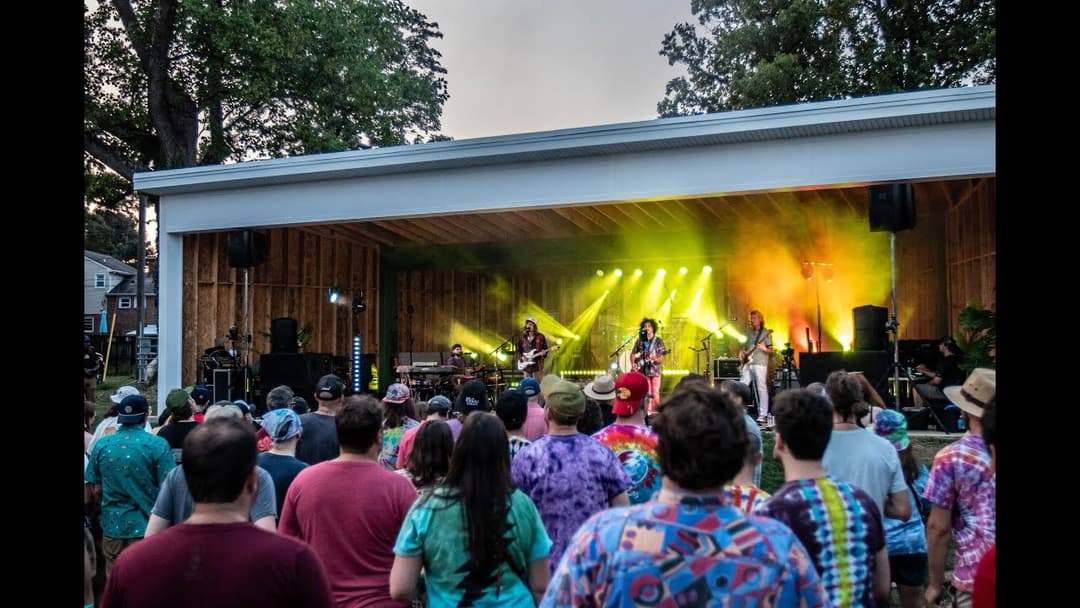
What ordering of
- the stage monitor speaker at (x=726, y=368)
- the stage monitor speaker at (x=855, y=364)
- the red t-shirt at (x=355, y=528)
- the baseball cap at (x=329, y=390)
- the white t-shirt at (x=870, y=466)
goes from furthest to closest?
the stage monitor speaker at (x=726, y=368) → the stage monitor speaker at (x=855, y=364) → the baseball cap at (x=329, y=390) → the white t-shirt at (x=870, y=466) → the red t-shirt at (x=355, y=528)

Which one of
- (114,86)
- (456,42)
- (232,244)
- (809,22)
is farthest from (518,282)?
(456,42)

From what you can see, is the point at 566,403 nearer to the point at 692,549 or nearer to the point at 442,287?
the point at 692,549

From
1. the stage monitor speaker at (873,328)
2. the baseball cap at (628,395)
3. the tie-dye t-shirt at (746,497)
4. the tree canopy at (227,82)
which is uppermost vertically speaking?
the tree canopy at (227,82)

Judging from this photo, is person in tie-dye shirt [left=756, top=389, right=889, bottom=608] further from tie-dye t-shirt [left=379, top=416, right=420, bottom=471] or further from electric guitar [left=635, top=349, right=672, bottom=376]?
electric guitar [left=635, top=349, right=672, bottom=376]

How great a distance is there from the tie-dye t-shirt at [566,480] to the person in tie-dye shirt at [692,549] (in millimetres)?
1476

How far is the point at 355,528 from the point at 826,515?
67.4 inches

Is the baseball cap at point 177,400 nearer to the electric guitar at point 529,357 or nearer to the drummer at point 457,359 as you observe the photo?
the electric guitar at point 529,357

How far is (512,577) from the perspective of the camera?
287cm

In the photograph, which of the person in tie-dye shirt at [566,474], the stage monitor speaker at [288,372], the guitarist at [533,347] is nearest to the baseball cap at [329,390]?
the person in tie-dye shirt at [566,474]

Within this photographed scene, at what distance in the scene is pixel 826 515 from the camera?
2.51 m

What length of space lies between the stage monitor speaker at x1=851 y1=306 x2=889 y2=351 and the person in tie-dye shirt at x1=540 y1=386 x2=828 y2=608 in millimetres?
11973

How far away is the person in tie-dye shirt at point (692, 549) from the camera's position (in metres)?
1.87

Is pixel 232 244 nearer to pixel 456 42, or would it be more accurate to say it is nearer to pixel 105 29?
pixel 105 29

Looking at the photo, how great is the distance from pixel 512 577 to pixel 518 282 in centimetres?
1958
